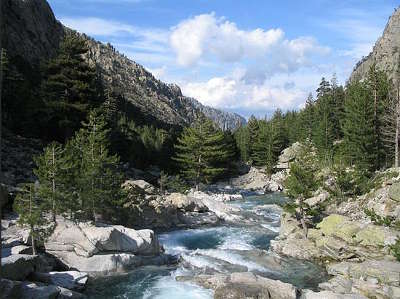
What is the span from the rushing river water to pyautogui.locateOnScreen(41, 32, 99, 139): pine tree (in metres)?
17.8

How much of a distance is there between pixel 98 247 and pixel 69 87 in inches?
999

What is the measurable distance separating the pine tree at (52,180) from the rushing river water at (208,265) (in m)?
6.05

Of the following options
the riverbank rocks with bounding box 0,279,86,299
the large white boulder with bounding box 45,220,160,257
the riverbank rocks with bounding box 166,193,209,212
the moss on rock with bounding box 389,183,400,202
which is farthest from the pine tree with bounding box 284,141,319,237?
the riverbank rocks with bounding box 0,279,86,299

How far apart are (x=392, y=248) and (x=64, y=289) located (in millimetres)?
19174

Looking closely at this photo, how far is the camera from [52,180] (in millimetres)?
28031

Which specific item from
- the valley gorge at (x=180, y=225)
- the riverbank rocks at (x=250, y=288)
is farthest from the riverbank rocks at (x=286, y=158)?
the riverbank rocks at (x=250, y=288)

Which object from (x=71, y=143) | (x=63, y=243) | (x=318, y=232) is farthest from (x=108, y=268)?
(x=318, y=232)

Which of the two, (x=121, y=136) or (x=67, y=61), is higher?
(x=67, y=61)

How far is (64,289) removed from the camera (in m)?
21.1

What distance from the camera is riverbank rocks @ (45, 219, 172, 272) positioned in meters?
25.8

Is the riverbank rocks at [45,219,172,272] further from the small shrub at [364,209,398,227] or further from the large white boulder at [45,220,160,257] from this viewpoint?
the small shrub at [364,209,398,227]

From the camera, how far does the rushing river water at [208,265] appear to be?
76.7ft

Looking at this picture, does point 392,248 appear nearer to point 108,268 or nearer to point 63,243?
point 108,268

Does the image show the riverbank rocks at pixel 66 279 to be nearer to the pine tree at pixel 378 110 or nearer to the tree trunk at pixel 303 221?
the tree trunk at pixel 303 221
